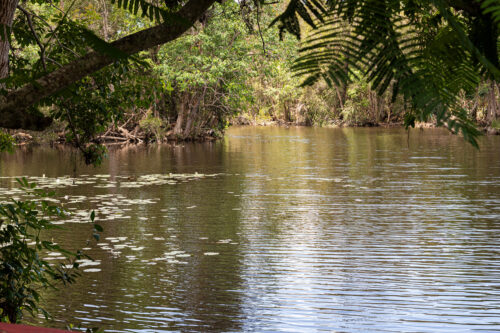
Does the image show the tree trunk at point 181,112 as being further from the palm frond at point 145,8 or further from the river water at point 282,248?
the palm frond at point 145,8

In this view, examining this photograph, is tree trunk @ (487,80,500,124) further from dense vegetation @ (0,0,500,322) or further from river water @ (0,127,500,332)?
dense vegetation @ (0,0,500,322)

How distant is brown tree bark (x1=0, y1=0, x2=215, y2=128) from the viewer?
228 centimetres

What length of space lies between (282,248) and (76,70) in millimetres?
10009

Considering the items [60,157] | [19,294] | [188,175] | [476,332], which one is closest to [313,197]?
[188,175]

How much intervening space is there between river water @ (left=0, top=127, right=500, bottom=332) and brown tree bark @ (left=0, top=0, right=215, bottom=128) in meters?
0.92

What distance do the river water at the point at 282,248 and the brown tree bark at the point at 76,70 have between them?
3.03ft

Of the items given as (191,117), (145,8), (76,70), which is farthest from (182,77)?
(145,8)

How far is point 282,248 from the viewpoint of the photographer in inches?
493

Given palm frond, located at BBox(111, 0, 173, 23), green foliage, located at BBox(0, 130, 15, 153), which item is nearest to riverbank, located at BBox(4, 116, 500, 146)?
green foliage, located at BBox(0, 130, 15, 153)

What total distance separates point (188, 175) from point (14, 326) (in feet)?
77.3

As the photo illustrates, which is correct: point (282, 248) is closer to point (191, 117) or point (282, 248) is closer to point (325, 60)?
point (325, 60)

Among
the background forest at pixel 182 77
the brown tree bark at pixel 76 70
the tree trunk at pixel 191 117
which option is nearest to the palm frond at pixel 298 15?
the brown tree bark at pixel 76 70

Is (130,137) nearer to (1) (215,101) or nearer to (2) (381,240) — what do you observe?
(1) (215,101)

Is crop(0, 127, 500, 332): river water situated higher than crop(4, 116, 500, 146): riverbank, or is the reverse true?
crop(4, 116, 500, 146): riverbank
